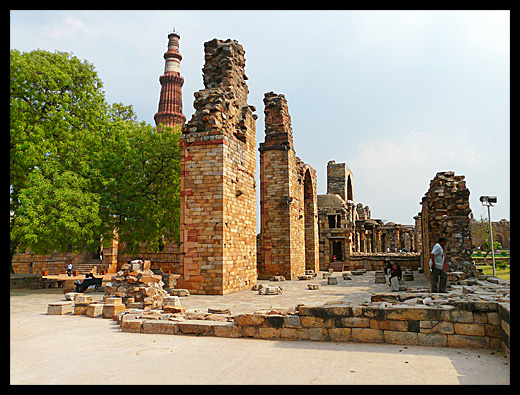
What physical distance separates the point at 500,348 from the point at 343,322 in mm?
2095

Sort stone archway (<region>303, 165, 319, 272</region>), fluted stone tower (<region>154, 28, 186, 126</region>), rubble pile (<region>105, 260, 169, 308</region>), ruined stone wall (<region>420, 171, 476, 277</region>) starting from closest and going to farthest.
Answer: rubble pile (<region>105, 260, 169, 308</region>)
ruined stone wall (<region>420, 171, 476, 277</region>)
stone archway (<region>303, 165, 319, 272</region>)
fluted stone tower (<region>154, 28, 186, 126</region>)

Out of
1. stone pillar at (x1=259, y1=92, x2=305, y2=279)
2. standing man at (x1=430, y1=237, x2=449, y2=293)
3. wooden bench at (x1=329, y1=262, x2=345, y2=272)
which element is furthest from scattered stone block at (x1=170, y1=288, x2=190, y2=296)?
wooden bench at (x1=329, y1=262, x2=345, y2=272)

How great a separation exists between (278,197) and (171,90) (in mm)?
31903

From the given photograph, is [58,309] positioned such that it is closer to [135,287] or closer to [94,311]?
[94,311]

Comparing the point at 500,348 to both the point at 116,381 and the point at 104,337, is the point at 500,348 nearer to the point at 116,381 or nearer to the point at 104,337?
the point at 116,381

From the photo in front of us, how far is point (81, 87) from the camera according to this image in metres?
16.5

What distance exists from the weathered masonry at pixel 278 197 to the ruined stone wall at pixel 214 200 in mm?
4232

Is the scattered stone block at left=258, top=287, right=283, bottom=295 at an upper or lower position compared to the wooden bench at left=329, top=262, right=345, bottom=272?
upper

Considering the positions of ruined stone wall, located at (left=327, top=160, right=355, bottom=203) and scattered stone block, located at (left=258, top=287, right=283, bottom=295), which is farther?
ruined stone wall, located at (left=327, top=160, right=355, bottom=203)

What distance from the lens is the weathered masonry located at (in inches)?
730

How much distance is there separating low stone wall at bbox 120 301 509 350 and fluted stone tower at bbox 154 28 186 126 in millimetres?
40054

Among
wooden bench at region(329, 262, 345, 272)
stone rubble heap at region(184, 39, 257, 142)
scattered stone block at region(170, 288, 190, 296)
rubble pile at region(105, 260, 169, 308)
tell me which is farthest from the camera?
wooden bench at region(329, 262, 345, 272)

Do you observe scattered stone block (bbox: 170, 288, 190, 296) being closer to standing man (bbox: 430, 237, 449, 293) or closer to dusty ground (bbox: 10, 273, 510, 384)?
dusty ground (bbox: 10, 273, 510, 384)

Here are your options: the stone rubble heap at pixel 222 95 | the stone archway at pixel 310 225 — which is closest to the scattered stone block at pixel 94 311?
the stone rubble heap at pixel 222 95
